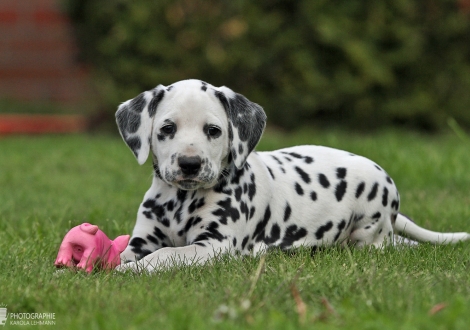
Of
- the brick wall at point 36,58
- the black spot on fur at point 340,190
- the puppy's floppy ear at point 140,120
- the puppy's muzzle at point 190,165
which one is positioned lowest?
the brick wall at point 36,58

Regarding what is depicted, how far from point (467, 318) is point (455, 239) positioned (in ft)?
7.77

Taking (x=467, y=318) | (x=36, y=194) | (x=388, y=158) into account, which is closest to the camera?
(x=467, y=318)

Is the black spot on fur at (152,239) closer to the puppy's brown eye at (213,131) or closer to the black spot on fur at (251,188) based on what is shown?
the black spot on fur at (251,188)

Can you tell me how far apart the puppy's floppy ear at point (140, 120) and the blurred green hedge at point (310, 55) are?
26.0 feet

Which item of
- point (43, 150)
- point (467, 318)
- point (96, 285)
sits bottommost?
point (43, 150)

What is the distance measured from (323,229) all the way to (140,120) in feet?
4.85

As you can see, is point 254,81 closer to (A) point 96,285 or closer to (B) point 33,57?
(B) point 33,57

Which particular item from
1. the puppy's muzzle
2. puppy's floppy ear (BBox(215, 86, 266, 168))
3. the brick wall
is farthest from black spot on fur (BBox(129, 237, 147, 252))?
the brick wall

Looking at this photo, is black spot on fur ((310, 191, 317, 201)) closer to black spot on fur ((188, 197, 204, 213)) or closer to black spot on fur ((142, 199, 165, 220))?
black spot on fur ((188, 197, 204, 213))

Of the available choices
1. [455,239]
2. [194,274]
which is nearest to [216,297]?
[194,274]

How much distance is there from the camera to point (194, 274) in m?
4.24

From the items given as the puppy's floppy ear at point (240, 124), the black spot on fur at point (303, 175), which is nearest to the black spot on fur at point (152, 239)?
the puppy's floppy ear at point (240, 124)

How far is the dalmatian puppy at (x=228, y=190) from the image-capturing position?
4.71 m

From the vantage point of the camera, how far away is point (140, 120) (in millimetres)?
4973
